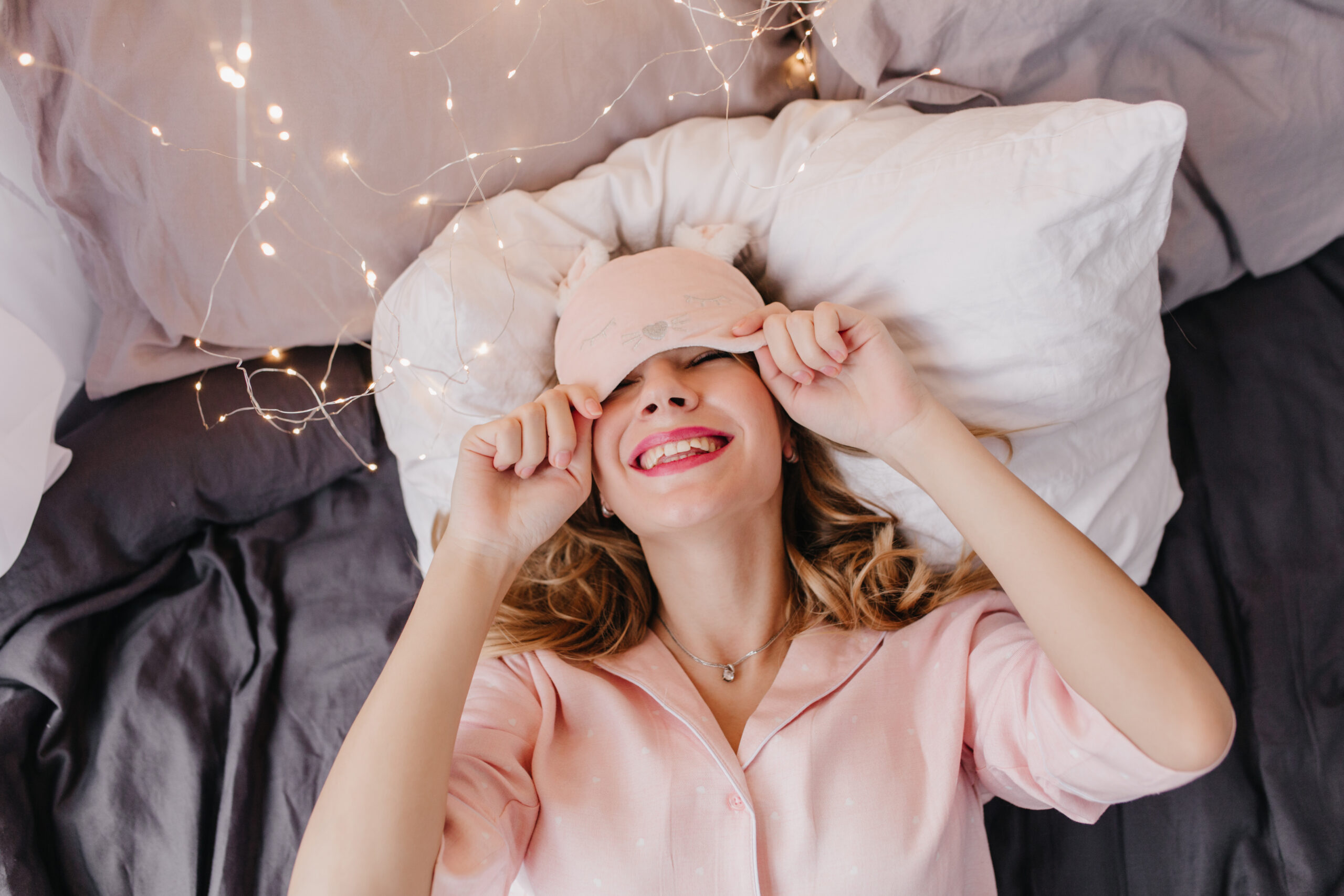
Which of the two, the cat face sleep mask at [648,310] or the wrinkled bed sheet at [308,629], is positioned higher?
the cat face sleep mask at [648,310]

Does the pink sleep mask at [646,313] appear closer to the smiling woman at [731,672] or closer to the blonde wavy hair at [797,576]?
the smiling woman at [731,672]

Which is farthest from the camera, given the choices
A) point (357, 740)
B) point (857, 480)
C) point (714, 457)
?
point (857, 480)

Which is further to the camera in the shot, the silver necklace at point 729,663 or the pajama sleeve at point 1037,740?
the silver necklace at point 729,663

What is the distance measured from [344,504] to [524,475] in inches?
20.9

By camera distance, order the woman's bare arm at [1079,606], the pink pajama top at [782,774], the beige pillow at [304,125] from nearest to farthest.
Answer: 1. the woman's bare arm at [1079,606]
2. the pink pajama top at [782,774]
3. the beige pillow at [304,125]

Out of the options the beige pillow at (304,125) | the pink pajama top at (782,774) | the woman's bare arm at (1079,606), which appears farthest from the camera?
the beige pillow at (304,125)

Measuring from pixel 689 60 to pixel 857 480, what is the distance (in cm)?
66

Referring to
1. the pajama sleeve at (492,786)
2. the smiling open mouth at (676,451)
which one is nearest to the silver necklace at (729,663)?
the pajama sleeve at (492,786)

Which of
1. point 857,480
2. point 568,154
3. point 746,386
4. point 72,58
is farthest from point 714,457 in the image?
point 72,58

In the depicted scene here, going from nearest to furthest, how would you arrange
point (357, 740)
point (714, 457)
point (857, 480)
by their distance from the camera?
point (357, 740) < point (714, 457) < point (857, 480)

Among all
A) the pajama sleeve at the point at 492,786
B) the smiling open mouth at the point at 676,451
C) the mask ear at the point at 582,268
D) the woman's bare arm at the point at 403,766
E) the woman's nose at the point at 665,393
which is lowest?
the pajama sleeve at the point at 492,786

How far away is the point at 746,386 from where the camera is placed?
1041 millimetres

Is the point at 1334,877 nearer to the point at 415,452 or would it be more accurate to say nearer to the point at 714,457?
the point at 714,457

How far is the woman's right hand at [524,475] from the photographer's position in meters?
0.98
